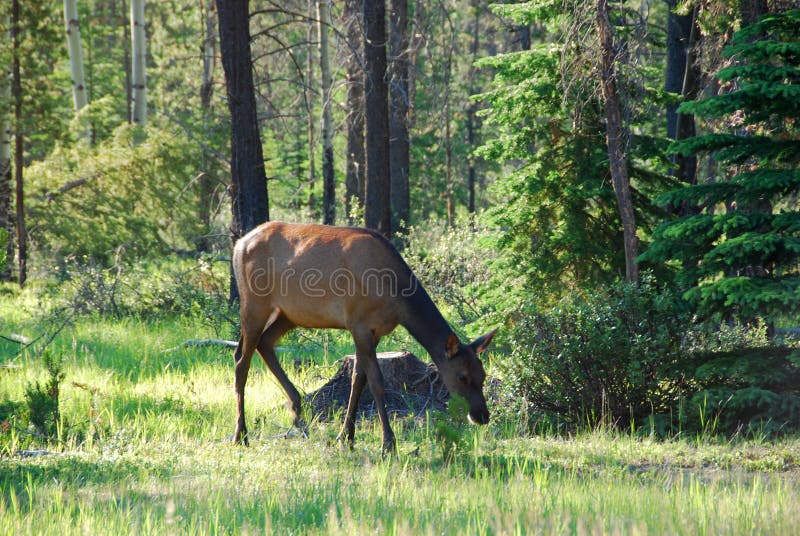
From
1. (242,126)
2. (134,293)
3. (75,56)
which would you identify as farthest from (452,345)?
(75,56)

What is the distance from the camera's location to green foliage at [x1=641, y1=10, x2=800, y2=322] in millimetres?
8070

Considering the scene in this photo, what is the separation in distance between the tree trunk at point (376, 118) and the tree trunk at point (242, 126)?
6.62ft

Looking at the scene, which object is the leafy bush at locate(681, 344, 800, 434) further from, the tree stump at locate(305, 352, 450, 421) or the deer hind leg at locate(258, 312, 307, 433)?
the deer hind leg at locate(258, 312, 307, 433)

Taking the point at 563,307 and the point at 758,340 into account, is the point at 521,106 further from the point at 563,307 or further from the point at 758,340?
the point at 758,340

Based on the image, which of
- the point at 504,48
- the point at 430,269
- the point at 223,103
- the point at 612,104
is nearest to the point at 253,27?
the point at 223,103

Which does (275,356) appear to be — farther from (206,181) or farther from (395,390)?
(206,181)

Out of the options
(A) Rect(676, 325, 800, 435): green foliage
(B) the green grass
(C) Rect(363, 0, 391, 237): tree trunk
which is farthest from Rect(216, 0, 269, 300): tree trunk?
(A) Rect(676, 325, 800, 435): green foliage

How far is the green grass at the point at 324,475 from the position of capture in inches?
208

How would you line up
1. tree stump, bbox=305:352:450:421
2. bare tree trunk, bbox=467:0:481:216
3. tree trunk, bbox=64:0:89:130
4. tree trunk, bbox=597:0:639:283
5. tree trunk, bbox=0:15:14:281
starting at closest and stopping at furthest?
tree stump, bbox=305:352:450:421
tree trunk, bbox=597:0:639:283
tree trunk, bbox=0:15:14:281
tree trunk, bbox=64:0:89:130
bare tree trunk, bbox=467:0:481:216

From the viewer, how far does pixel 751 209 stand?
30.3ft

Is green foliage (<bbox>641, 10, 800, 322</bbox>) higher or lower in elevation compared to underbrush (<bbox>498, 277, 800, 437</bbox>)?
higher

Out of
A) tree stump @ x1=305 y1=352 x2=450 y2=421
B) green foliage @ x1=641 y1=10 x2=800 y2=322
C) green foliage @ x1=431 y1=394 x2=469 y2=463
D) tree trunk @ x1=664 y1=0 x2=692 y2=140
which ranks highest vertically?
tree trunk @ x1=664 y1=0 x2=692 y2=140

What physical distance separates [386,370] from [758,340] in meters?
4.41

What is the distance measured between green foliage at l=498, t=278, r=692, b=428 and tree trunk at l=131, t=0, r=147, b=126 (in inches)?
601
